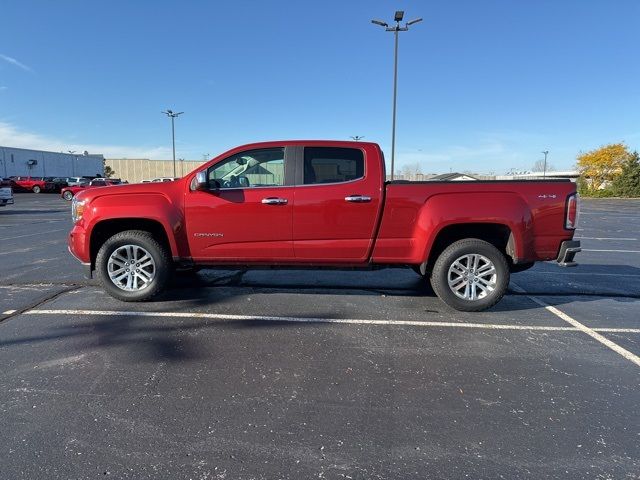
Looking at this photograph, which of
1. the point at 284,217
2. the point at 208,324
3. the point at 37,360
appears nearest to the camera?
the point at 37,360

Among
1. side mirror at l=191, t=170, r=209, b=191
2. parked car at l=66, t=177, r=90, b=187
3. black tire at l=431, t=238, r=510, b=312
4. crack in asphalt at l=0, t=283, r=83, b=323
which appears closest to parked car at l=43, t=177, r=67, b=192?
parked car at l=66, t=177, r=90, b=187

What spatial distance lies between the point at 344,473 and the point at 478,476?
73 cm

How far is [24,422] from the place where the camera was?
271 centimetres

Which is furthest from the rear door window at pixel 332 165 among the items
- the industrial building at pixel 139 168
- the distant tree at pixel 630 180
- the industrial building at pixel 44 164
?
the industrial building at pixel 139 168

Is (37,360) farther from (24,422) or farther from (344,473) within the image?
(344,473)

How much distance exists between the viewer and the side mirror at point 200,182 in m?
4.91

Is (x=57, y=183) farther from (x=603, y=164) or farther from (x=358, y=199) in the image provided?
(x=603, y=164)

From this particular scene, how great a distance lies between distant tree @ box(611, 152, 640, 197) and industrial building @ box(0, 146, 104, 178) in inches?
3044

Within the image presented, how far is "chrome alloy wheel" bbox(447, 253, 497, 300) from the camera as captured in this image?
4926 millimetres

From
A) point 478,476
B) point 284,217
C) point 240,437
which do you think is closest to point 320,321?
point 284,217

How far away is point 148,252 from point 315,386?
297 cm

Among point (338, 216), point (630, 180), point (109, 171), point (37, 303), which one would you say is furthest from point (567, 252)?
point (109, 171)

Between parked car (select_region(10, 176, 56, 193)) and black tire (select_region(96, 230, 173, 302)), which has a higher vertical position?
parked car (select_region(10, 176, 56, 193))

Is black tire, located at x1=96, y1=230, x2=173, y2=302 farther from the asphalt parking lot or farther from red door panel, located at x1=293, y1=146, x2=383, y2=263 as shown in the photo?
red door panel, located at x1=293, y1=146, x2=383, y2=263
